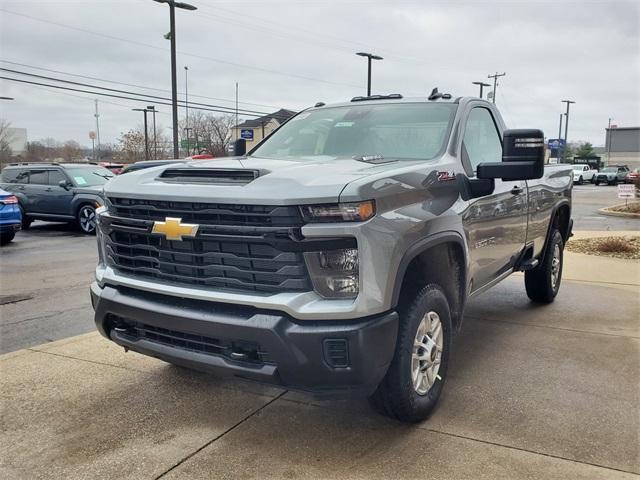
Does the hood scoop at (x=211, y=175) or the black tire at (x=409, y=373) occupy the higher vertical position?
the hood scoop at (x=211, y=175)

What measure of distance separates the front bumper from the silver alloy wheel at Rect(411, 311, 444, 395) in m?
0.41

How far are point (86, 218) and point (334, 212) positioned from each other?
502 inches

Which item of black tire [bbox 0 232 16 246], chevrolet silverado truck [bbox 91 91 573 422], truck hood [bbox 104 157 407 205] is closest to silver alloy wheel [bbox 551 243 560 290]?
chevrolet silverado truck [bbox 91 91 573 422]

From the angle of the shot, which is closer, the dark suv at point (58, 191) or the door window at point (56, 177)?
the dark suv at point (58, 191)

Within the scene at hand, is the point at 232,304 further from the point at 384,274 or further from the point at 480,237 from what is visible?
the point at 480,237

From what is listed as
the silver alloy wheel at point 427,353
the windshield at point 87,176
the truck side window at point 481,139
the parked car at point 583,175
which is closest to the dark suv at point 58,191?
the windshield at point 87,176

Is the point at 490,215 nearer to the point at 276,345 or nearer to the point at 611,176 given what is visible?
the point at 276,345

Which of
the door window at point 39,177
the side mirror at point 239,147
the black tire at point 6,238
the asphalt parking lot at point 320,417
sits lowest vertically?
the black tire at point 6,238

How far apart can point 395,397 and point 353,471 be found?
0.47 m

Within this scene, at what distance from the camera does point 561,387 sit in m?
4.05

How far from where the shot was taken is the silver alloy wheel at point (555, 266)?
630cm

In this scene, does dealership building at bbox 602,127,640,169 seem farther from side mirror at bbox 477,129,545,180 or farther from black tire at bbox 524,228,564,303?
side mirror at bbox 477,129,545,180

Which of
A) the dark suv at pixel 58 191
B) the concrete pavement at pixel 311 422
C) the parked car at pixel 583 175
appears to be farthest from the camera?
the parked car at pixel 583 175

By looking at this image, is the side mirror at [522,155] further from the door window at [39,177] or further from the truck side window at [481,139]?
the door window at [39,177]
